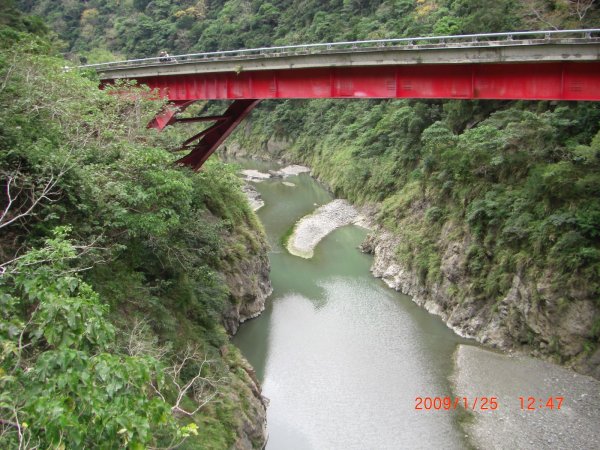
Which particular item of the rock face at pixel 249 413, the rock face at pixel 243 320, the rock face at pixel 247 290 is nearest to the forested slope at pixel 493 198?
the rock face at pixel 247 290

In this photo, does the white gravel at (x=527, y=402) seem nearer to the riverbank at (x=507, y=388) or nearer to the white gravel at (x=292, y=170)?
the riverbank at (x=507, y=388)

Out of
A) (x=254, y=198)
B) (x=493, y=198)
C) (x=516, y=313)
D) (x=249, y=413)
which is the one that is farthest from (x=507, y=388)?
(x=254, y=198)

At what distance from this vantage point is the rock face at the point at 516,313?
16.6 metres

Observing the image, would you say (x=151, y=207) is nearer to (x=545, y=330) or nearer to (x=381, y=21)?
(x=545, y=330)

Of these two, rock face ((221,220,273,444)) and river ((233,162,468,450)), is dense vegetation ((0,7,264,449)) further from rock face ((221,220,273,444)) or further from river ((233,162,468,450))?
river ((233,162,468,450))

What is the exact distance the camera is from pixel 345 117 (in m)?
49.9

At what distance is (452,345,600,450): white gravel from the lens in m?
14.1

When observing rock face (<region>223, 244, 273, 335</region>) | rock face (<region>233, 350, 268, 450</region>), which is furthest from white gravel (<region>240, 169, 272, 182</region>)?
rock face (<region>233, 350, 268, 450</region>)

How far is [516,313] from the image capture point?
18516 mm

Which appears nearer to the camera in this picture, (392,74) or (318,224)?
(392,74)

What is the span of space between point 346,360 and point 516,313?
6242 millimetres

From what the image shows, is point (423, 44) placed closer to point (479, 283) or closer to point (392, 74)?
point (392, 74)

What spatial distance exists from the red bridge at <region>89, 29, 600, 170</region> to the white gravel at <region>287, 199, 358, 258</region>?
35.6 ft

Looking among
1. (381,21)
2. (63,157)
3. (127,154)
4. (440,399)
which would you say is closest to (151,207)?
(127,154)
